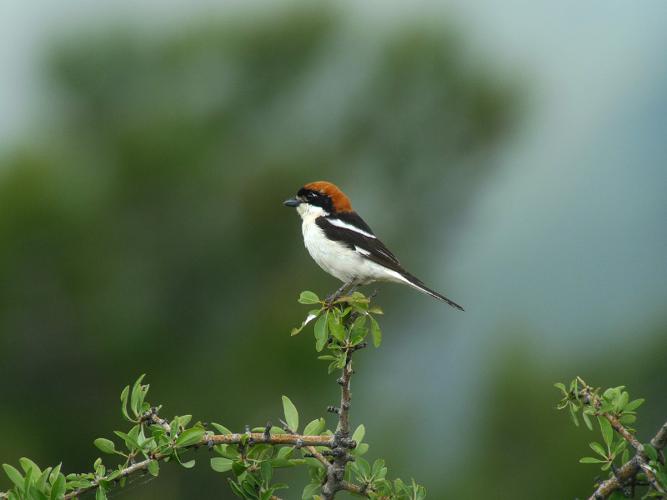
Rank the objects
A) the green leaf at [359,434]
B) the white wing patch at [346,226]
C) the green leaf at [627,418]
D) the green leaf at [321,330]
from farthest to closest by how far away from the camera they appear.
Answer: the white wing patch at [346,226], the green leaf at [321,330], the green leaf at [359,434], the green leaf at [627,418]

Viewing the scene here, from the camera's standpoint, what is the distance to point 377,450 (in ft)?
38.4

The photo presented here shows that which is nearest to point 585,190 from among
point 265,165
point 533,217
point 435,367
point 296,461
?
point 533,217

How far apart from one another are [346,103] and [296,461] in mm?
17596

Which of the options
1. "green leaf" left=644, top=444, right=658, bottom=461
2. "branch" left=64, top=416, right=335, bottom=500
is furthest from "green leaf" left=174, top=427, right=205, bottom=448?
"green leaf" left=644, top=444, right=658, bottom=461

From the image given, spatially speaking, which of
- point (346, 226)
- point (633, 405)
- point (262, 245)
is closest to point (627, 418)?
point (633, 405)

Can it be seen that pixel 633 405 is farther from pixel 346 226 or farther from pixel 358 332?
pixel 346 226

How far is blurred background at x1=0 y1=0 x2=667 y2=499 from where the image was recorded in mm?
11984

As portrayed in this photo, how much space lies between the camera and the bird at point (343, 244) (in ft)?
16.6

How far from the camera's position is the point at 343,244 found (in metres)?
5.07

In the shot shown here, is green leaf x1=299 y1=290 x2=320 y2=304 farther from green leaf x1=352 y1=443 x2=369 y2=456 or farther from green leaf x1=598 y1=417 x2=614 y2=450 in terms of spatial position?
green leaf x1=598 y1=417 x2=614 y2=450

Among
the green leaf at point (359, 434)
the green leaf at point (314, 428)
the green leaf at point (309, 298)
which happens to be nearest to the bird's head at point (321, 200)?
the green leaf at point (309, 298)

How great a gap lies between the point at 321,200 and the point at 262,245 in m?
11.4

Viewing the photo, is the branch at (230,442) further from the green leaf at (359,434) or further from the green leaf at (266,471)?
the green leaf at (359,434)

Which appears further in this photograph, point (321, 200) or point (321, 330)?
point (321, 200)
